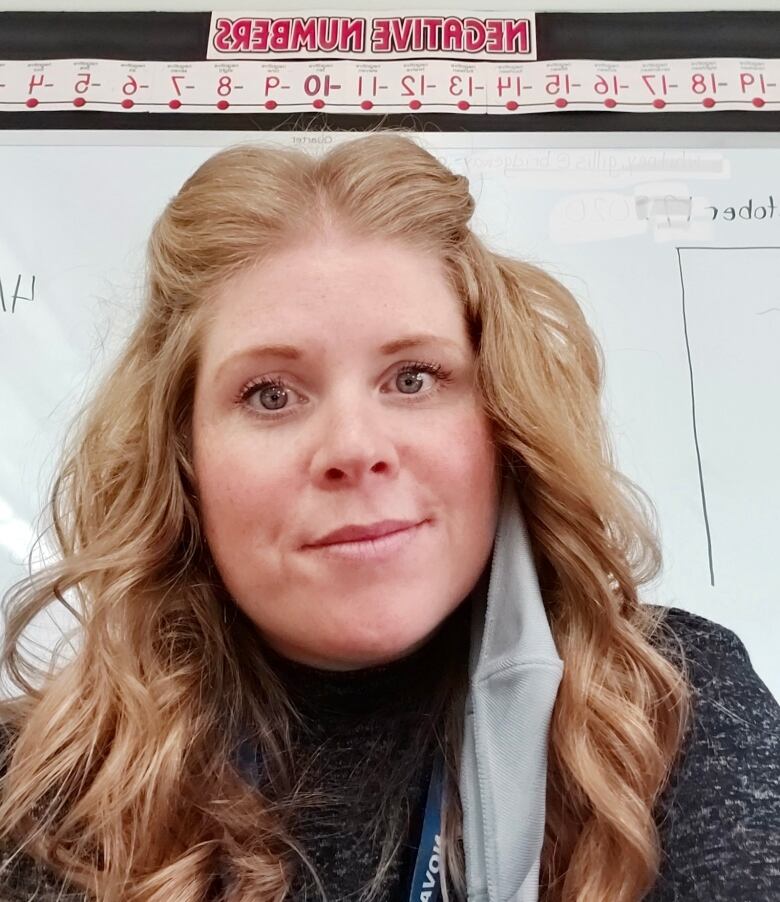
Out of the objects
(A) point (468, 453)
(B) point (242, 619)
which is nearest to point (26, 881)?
(B) point (242, 619)

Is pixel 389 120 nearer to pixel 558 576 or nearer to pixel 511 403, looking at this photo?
pixel 511 403

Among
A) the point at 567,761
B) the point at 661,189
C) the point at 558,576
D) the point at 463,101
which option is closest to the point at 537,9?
the point at 463,101

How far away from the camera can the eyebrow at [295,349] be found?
2.13 ft

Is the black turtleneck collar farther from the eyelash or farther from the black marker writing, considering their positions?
the black marker writing

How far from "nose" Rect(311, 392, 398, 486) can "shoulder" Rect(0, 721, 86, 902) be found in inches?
15.1

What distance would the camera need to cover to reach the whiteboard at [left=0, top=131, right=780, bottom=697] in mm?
958

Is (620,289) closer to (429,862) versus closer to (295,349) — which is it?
(295,349)

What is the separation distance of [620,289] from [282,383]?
564mm

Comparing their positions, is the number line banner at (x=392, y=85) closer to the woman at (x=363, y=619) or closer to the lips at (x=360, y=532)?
the woman at (x=363, y=619)

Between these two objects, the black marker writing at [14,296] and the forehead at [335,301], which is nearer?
the forehead at [335,301]

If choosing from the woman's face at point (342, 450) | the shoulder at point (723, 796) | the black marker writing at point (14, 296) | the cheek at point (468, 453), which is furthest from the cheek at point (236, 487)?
the black marker writing at point (14, 296)

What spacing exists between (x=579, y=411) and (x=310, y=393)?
0.27m

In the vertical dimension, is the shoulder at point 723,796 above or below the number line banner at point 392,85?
below

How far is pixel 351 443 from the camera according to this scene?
1.96ft
